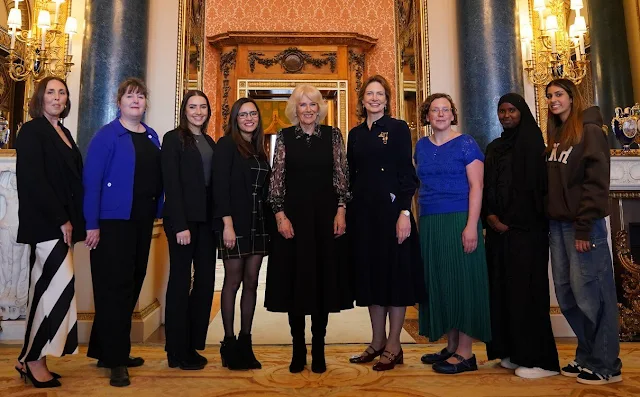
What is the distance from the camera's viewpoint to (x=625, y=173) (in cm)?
337

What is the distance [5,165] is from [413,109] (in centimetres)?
366

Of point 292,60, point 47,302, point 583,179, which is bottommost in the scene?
point 47,302

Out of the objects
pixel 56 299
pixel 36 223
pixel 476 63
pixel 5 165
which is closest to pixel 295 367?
pixel 56 299

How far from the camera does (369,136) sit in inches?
95.1

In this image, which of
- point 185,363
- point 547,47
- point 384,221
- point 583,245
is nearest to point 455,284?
point 384,221

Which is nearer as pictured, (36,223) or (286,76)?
(36,223)

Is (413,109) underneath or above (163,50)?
underneath

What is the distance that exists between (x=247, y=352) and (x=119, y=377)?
66cm

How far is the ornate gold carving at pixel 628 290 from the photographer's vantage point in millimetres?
3197

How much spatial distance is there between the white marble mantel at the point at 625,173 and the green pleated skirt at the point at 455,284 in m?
1.74

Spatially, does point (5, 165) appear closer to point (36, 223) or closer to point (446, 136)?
point (36, 223)

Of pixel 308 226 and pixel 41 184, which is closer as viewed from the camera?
pixel 41 184

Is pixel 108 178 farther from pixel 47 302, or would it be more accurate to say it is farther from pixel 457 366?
pixel 457 366

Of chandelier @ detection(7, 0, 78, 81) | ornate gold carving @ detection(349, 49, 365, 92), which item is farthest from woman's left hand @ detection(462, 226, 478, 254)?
ornate gold carving @ detection(349, 49, 365, 92)
